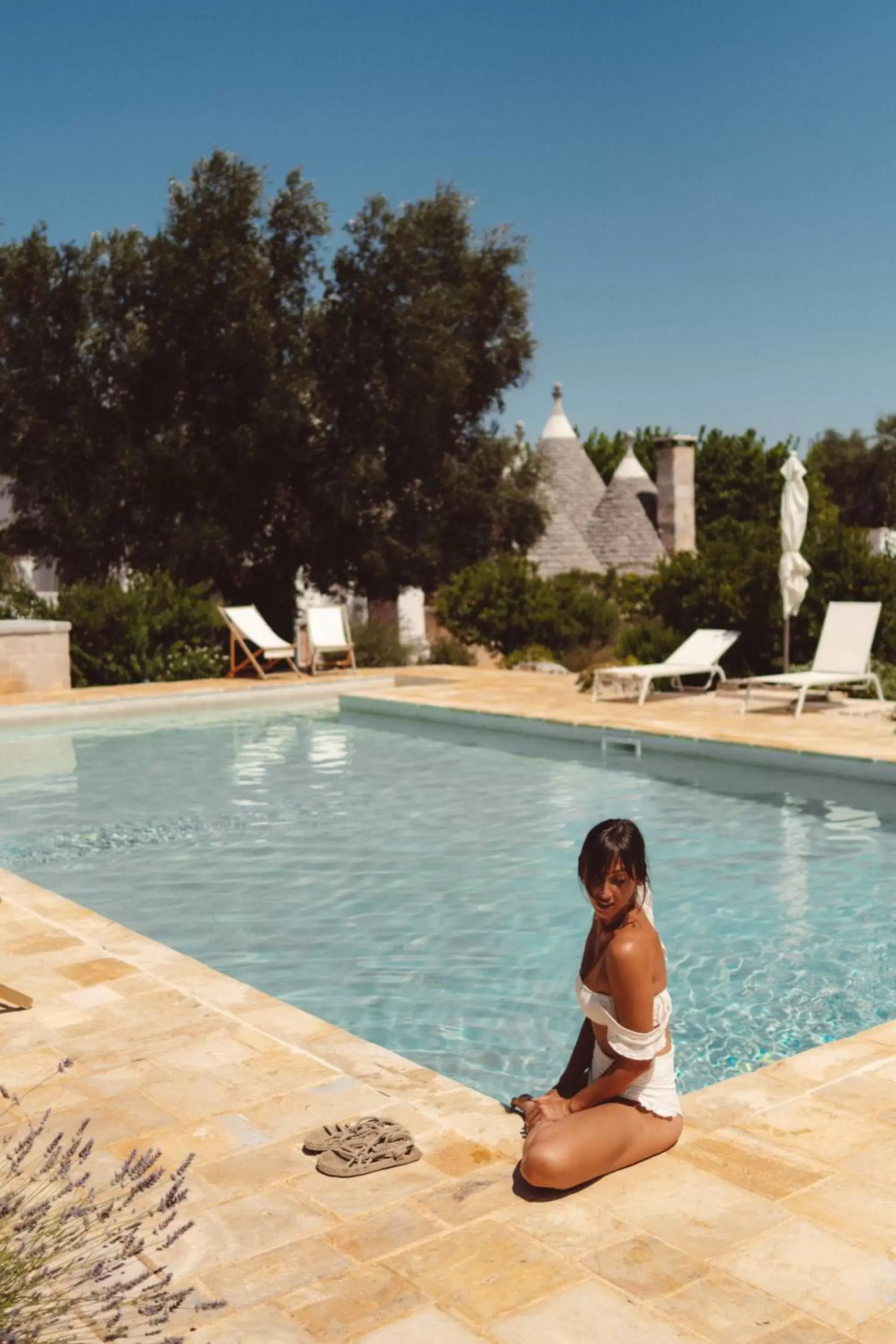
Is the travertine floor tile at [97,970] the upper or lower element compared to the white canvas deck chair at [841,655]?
lower

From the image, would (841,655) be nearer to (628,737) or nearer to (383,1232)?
(628,737)

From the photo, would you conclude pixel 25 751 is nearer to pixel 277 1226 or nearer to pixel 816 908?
pixel 816 908

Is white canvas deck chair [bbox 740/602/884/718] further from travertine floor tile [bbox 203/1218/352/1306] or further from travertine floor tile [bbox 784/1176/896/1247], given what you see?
travertine floor tile [bbox 203/1218/352/1306]

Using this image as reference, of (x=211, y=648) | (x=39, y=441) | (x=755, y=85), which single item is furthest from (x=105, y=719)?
(x=755, y=85)

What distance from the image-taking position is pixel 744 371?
1313 inches

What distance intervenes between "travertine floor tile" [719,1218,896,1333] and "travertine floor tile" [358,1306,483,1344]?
563 mm

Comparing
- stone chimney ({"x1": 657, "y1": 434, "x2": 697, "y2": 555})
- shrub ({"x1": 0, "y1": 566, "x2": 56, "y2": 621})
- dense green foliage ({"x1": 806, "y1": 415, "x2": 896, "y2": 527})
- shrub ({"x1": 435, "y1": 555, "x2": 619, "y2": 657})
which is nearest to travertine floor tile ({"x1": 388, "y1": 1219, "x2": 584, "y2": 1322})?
shrub ({"x1": 0, "y1": 566, "x2": 56, "y2": 621})

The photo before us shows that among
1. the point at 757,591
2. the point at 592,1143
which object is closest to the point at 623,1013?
the point at 592,1143

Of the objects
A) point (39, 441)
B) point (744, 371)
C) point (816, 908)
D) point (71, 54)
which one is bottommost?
point (816, 908)

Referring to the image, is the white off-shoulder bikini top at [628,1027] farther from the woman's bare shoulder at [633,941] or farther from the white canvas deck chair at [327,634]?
the white canvas deck chair at [327,634]

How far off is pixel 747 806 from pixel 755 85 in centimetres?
1667

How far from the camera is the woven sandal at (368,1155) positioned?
10.3 ft

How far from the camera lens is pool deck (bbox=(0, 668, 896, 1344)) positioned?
2.56 m

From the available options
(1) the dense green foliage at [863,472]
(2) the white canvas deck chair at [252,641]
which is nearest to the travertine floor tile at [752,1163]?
(2) the white canvas deck chair at [252,641]
